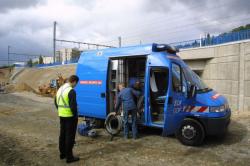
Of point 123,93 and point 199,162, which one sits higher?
point 123,93

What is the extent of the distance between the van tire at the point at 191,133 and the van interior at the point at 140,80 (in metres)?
0.98

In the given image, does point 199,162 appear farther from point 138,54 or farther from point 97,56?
point 97,56

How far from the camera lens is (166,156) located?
21.6ft

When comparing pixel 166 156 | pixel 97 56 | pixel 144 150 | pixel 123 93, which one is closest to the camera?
pixel 166 156

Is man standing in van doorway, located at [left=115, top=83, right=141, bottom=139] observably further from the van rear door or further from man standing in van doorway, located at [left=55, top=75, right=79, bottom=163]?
man standing in van doorway, located at [left=55, top=75, right=79, bottom=163]

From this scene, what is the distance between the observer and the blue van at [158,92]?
748cm

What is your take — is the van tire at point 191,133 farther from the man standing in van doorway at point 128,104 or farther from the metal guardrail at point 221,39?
the metal guardrail at point 221,39

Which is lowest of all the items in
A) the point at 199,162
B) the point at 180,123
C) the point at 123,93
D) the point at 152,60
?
the point at 199,162

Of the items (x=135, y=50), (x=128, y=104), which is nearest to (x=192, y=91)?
(x=128, y=104)

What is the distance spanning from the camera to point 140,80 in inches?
367

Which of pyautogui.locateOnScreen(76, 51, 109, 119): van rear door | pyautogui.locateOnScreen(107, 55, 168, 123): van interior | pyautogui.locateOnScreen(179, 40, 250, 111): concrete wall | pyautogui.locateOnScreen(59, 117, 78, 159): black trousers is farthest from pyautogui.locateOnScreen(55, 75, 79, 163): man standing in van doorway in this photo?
pyautogui.locateOnScreen(179, 40, 250, 111): concrete wall

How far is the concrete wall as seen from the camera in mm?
15688

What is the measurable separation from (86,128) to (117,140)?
115 cm

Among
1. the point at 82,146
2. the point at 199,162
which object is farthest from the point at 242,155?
the point at 82,146
